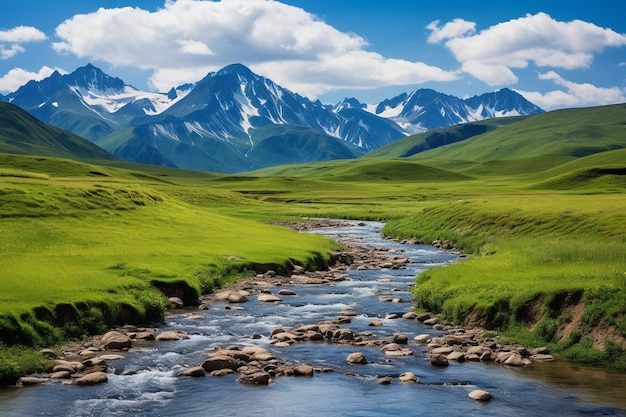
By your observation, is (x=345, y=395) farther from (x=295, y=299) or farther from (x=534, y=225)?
(x=534, y=225)

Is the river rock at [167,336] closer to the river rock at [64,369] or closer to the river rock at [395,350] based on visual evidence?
the river rock at [64,369]

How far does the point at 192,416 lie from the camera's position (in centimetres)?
2405

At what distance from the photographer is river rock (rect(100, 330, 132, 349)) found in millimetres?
32969

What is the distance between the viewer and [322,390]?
2756cm

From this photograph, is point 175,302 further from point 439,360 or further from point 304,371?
point 439,360

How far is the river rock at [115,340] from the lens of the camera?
33.0 m

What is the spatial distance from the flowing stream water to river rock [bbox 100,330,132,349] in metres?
1.39

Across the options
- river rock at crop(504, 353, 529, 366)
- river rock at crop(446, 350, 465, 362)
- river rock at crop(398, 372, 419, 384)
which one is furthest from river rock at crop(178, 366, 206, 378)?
river rock at crop(504, 353, 529, 366)

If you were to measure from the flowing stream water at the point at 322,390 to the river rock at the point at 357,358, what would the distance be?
0.42 m

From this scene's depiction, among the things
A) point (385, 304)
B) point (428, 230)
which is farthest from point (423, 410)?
point (428, 230)

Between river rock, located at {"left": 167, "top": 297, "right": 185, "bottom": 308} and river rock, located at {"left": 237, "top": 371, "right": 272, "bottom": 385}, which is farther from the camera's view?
river rock, located at {"left": 167, "top": 297, "right": 185, "bottom": 308}

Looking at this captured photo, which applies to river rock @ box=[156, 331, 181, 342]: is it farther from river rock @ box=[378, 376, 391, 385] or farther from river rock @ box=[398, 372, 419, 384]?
river rock @ box=[398, 372, 419, 384]

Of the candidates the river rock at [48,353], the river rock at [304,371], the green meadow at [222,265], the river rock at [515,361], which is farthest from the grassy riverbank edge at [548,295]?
the river rock at [48,353]

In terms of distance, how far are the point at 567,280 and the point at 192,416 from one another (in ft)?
78.5
